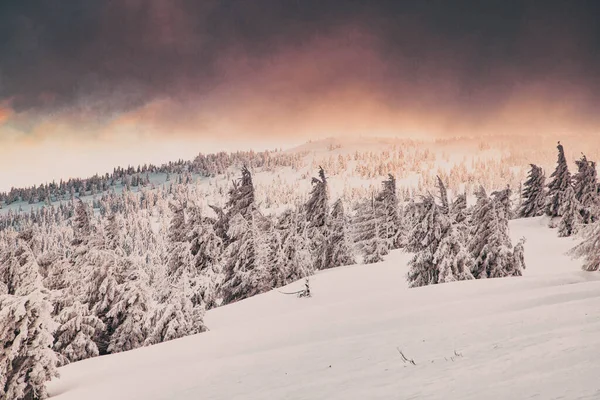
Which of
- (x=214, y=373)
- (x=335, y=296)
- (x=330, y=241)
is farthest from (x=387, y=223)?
(x=214, y=373)

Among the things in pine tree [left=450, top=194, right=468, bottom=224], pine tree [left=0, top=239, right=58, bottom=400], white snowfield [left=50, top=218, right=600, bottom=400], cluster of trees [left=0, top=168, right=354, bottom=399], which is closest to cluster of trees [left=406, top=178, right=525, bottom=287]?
pine tree [left=450, top=194, right=468, bottom=224]

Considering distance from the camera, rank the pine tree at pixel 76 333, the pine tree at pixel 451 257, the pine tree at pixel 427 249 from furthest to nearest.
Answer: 1. the pine tree at pixel 427 249
2. the pine tree at pixel 451 257
3. the pine tree at pixel 76 333

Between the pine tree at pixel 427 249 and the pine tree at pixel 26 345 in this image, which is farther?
the pine tree at pixel 427 249

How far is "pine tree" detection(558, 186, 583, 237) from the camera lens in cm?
4544

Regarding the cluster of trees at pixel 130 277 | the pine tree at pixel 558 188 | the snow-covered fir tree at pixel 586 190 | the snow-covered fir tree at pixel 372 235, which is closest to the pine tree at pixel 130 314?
the cluster of trees at pixel 130 277

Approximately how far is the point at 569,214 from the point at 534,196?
56.1ft

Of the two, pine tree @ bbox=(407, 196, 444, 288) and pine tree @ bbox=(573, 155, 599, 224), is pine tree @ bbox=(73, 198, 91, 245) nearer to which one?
pine tree @ bbox=(407, 196, 444, 288)

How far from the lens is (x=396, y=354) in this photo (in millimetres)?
10898

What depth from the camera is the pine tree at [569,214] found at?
4544 centimetres

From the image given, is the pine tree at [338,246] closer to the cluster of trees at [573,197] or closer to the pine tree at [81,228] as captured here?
the cluster of trees at [573,197]

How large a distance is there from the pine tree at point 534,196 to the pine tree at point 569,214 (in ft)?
43.9

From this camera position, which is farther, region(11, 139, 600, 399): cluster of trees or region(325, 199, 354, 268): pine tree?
region(325, 199, 354, 268): pine tree

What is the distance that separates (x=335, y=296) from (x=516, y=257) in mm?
14344

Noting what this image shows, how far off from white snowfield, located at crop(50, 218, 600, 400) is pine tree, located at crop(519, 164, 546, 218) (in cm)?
4532
